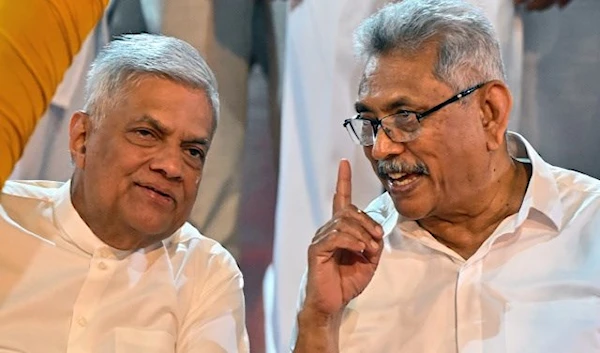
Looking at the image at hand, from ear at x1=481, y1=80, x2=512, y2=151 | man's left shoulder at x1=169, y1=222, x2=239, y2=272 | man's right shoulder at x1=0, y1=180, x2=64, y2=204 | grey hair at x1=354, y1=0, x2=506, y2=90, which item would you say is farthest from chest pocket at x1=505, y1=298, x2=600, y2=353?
man's right shoulder at x1=0, y1=180, x2=64, y2=204

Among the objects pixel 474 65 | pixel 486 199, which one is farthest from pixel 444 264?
pixel 474 65

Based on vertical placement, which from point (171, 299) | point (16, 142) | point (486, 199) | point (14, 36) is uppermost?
point (14, 36)

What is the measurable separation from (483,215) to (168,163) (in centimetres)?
65

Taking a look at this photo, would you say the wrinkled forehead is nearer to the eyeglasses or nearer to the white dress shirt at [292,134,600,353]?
the eyeglasses

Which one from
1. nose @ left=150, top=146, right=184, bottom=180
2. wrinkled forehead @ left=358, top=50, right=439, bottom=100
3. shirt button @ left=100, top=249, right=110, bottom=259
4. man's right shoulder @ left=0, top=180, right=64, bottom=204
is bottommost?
shirt button @ left=100, top=249, right=110, bottom=259

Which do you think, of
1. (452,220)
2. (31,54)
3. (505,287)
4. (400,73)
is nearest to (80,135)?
(31,54)

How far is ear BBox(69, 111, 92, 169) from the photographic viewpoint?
202 cm

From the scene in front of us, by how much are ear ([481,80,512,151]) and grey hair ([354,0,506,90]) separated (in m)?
0.02

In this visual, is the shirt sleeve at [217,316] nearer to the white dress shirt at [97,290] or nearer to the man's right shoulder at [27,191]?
the white dress shirt at [97,290]

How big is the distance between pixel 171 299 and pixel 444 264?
1.84 ft

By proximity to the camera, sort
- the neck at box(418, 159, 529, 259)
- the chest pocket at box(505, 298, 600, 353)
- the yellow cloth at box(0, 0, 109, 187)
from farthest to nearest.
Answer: the neck at box(418, 159, 529, 259) → the chest pocket at box(505, 298, 600, 353) → the yellow cloth at box(0, 0, 109, 187)

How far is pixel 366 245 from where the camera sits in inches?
75.0

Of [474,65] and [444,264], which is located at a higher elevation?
[474,65]

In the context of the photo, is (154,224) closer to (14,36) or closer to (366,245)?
(366,245)
